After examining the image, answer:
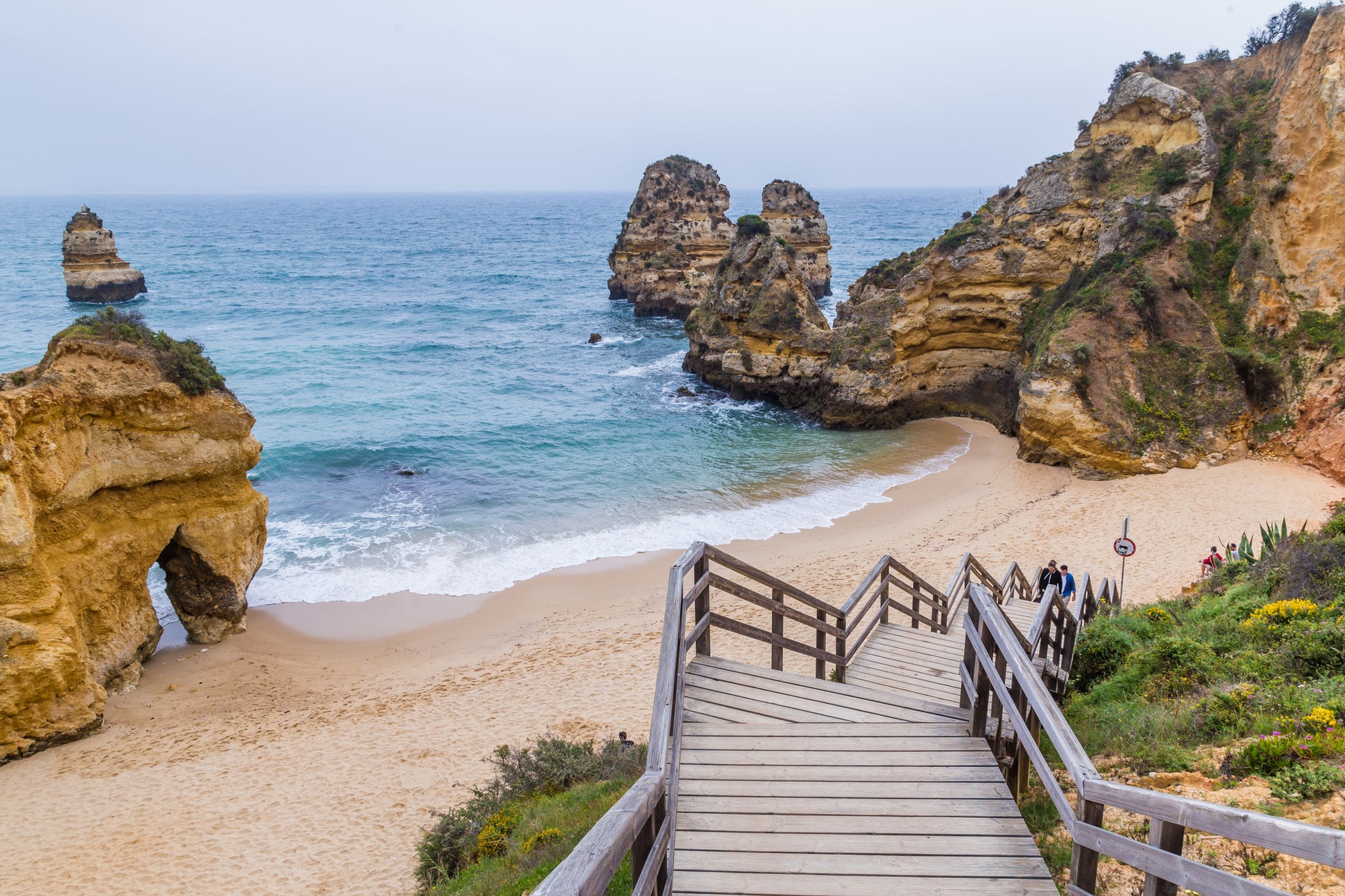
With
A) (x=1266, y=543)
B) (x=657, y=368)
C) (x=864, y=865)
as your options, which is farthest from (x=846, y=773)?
(x=657, y=368)

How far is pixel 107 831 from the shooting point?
10.1 meters

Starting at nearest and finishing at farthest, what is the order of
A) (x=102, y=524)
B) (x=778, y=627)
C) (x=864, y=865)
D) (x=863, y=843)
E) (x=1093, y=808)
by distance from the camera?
(x=1093, y=808) < (x=864, y=865) < (x=863, y=843) < (x=778, y=627) < (x=102, y=524)

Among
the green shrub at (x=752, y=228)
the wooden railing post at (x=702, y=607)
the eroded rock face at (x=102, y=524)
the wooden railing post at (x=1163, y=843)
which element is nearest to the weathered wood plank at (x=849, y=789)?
the wooden railing post at (x=702, y=607)

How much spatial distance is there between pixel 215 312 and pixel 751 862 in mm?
67767

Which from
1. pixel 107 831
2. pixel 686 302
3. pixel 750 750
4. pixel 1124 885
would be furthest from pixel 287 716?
pixel 686 302

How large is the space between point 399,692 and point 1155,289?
83.2ft

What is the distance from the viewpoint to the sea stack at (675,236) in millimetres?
58281

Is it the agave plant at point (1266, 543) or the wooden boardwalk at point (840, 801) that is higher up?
the wooden boardwalk at point (840, 801)

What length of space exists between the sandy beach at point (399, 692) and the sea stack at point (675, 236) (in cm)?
3729

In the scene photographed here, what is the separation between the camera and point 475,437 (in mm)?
30828

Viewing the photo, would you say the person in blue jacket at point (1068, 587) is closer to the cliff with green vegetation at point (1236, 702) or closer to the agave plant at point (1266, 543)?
the agave plant at point (1266, 543)

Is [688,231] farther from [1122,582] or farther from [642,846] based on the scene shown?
[642,846]

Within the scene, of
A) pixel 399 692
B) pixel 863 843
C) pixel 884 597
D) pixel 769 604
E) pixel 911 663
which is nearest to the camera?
pixel 863 843

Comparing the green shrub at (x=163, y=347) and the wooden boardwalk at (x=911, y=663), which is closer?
the wooden boardwalk at (x=911, y=663)
